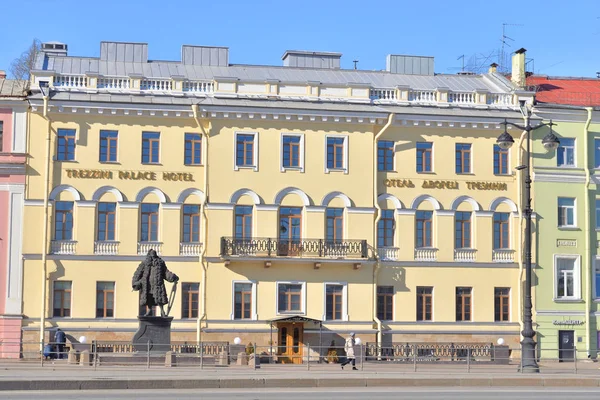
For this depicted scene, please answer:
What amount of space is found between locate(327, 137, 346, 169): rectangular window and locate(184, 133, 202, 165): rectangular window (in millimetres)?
5610

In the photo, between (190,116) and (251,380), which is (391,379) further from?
(190,116)

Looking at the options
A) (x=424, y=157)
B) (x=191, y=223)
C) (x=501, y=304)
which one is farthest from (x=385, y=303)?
(x=191, y=223)

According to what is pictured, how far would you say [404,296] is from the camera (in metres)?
49.4

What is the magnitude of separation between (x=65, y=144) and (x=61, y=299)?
6.47 m

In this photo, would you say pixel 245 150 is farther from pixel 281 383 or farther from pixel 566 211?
pixel 281 383

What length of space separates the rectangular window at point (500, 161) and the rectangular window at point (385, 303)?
7287mm

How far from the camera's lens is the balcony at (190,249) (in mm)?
47969

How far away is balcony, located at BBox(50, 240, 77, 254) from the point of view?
4694cm

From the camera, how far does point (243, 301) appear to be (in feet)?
158

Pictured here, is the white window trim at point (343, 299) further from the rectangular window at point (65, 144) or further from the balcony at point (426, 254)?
the rectangular window at point (65, 144)

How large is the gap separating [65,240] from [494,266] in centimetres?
1868

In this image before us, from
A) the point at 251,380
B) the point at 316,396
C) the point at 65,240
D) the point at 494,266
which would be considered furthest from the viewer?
the point at 494,266

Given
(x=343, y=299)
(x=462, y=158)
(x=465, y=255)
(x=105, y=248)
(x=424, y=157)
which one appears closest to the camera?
(x=105, y=248)

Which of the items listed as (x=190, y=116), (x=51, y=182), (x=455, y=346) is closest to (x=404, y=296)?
→ (x=455, y=346)
